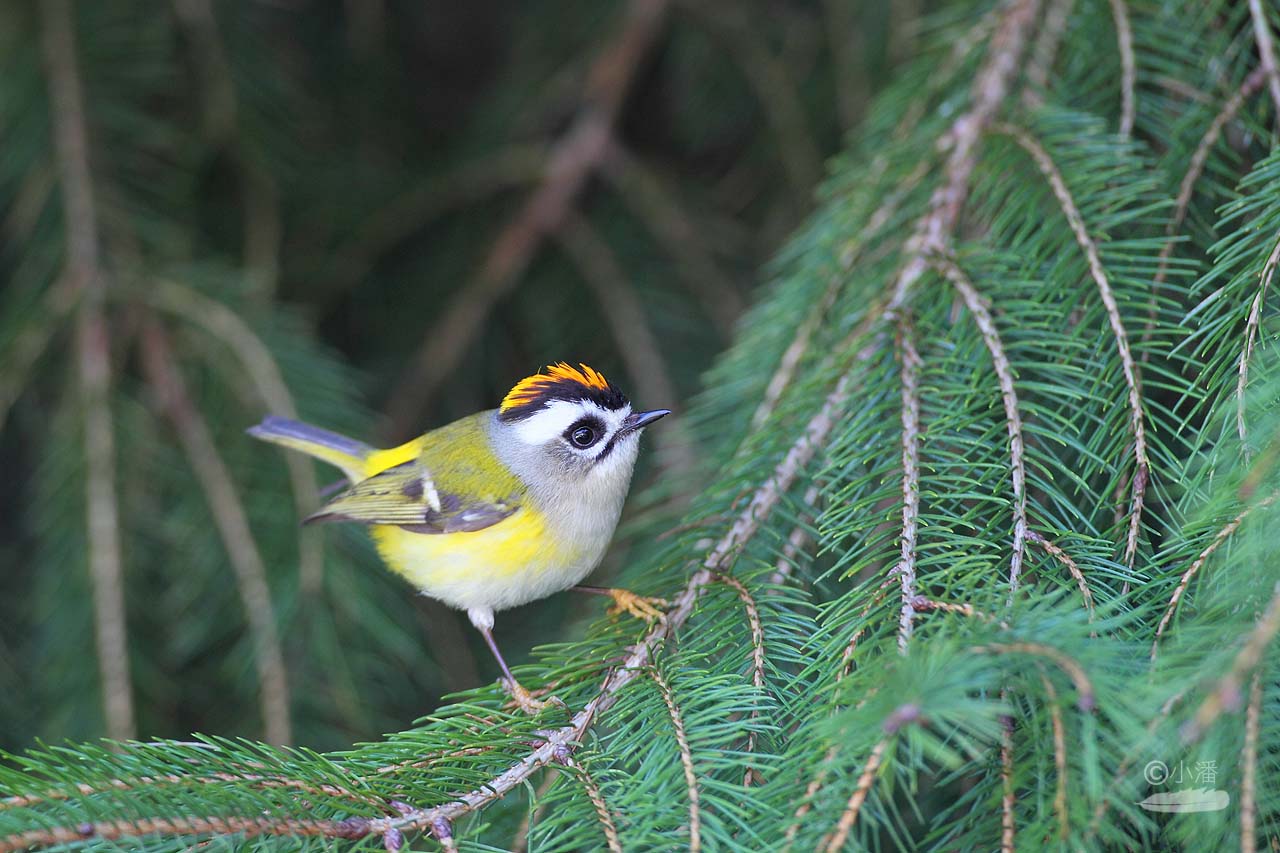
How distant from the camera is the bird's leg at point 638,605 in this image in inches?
58.2

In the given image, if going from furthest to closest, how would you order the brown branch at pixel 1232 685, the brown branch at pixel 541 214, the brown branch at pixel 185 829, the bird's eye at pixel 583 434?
the brown branch at pixel 541 214, the bird's eye at pixel 583 434, the brown branch at pixel 185 829, the brown branch at pixel 1232 685

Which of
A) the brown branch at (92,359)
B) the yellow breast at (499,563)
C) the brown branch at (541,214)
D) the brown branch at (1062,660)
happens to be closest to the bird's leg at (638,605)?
the yellow breast at (499,563)

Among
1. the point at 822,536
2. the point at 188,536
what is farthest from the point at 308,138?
the point at 822,536

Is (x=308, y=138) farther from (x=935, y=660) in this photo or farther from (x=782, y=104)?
(x=935, y=660)

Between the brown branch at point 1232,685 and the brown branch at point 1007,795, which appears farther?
the brown branch at point 1007,795

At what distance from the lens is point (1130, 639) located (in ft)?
3.45

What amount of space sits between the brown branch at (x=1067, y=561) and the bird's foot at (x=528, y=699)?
2.00ft

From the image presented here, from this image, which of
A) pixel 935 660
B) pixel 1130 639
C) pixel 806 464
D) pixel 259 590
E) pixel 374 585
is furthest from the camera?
pixel 374 585

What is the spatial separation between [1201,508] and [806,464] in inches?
22.4

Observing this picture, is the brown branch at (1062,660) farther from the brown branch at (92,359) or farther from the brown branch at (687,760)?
the brown branch at (92,359)

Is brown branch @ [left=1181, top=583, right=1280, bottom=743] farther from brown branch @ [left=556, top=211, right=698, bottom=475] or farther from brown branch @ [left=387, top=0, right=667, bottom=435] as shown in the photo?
brown branch @ [left=387, top=0, right=667, bottom=435]

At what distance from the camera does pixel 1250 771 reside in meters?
0.84

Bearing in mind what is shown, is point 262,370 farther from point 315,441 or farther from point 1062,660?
point 1062,660

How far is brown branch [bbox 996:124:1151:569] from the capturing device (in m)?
1.18
